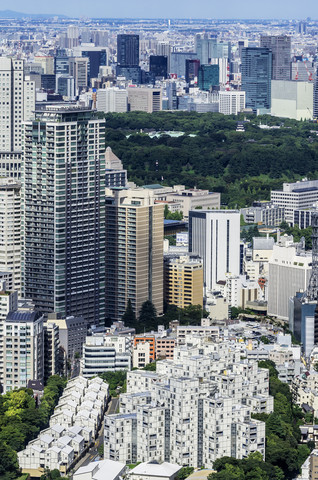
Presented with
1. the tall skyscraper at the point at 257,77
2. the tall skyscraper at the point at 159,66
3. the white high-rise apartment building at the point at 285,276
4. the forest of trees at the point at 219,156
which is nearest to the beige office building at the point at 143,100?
the tall skyscraper at the point at 257,77

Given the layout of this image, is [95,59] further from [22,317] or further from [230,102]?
[22,317]

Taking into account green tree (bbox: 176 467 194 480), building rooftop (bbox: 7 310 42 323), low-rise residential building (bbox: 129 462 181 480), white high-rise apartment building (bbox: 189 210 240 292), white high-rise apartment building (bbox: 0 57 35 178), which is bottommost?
green tree (bbox: 176 467 194 480)

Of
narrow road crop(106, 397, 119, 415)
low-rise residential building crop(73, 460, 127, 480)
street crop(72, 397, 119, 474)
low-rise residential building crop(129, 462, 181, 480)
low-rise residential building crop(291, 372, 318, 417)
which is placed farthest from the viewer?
low-rise residential building crop(291, 372, 318, 417)

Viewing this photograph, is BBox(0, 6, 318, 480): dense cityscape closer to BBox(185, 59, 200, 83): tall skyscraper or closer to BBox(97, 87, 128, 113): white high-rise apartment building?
BBox(97, 87, 128, 113): white high-rise apartment building

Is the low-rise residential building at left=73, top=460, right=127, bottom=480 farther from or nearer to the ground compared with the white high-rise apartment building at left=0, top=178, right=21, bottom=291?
nearer to the ground

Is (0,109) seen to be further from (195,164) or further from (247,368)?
(247,368)

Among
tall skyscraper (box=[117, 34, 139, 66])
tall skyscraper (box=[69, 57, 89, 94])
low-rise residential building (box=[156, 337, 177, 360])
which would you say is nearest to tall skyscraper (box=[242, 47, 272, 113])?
tall skyscraper (box=[69, 57, 89, 94])
